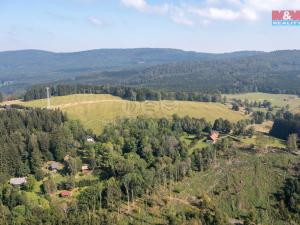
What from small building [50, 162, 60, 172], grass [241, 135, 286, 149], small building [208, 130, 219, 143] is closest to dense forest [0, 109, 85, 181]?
small building [50, 162, 60, 172]

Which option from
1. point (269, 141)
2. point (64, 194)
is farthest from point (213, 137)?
point (64, 194)

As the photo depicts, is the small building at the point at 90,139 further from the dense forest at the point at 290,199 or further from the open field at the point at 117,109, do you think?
the dense forest at the point at 290,199

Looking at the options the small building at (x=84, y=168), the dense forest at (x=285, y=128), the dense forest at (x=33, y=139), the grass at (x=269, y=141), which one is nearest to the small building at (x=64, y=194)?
the dense forest at (x=33, y=139)

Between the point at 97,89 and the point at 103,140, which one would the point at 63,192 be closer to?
the point at 103,140

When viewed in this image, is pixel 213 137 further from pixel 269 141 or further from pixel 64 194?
pixel 64 194

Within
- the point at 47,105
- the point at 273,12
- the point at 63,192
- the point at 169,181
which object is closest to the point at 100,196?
the point at 63,192

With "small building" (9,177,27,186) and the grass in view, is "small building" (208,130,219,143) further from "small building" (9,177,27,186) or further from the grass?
"small building" (9,177,27,186)
